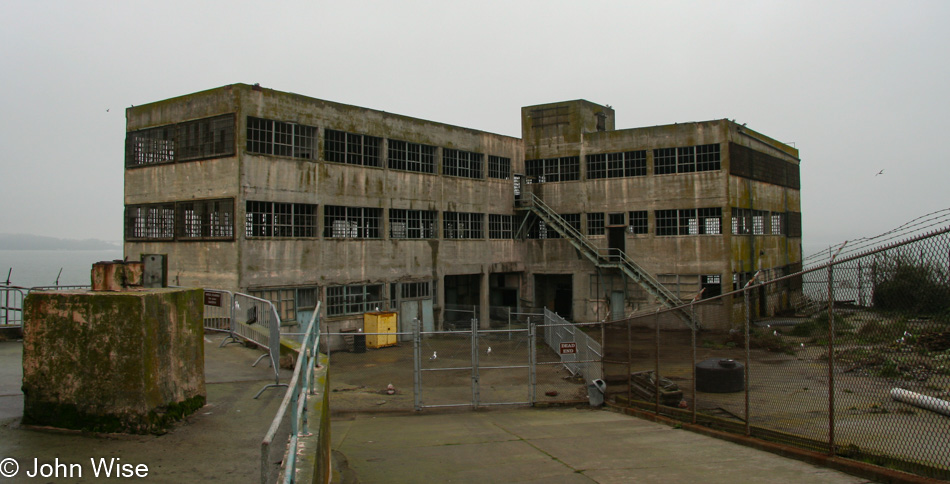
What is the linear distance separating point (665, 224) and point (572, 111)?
29.4ft

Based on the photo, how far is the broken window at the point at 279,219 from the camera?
26391mm

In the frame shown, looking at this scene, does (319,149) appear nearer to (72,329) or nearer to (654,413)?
(654,413)

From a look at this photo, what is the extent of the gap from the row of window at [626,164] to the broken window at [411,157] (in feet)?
27.4

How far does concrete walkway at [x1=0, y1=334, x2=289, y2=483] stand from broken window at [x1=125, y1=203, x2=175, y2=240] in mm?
21004

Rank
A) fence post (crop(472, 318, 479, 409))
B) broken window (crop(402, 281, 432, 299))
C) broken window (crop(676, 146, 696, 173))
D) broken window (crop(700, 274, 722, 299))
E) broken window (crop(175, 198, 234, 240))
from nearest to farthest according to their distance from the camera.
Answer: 1. fence post (crop(472, 318, 479, 409))
2. broken window (crop(175, 198, 234, 240))
3. broken window (crop(402, 281, 432, 299))
4. broken window (crop(700, 274, 722, 299))
5. broken window (crop(676, 146, 696, 173))

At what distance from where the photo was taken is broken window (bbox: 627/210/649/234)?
1454 inches

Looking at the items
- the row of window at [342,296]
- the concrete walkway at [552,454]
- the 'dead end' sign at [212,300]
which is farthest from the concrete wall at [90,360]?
the row of window at [342,296]

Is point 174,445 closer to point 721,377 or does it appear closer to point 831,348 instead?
point 831,348

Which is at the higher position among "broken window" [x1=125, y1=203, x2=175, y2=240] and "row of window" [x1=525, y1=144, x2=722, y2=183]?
"row of window" [x1=525, y1=144, x2=722, y2=183]

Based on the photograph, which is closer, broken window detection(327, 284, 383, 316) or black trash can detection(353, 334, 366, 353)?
black trash can detection(353, 334, 366, 353)

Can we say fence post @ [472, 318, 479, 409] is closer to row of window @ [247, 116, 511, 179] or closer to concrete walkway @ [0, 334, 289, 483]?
concrete walkway @ [0, 334, 289, 483]

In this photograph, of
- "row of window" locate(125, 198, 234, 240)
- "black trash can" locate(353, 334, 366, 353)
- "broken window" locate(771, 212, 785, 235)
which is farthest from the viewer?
"broken window" locate(771, 212, 785, 235)

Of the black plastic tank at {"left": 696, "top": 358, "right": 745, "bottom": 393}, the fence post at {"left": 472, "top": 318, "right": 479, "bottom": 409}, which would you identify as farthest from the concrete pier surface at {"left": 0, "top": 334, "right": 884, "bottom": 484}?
the black plastic tank at {"left": 696, "top": 358, "right": 745, "bottom": 393}

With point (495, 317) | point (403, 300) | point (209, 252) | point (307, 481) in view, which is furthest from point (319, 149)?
point (307, 481)
